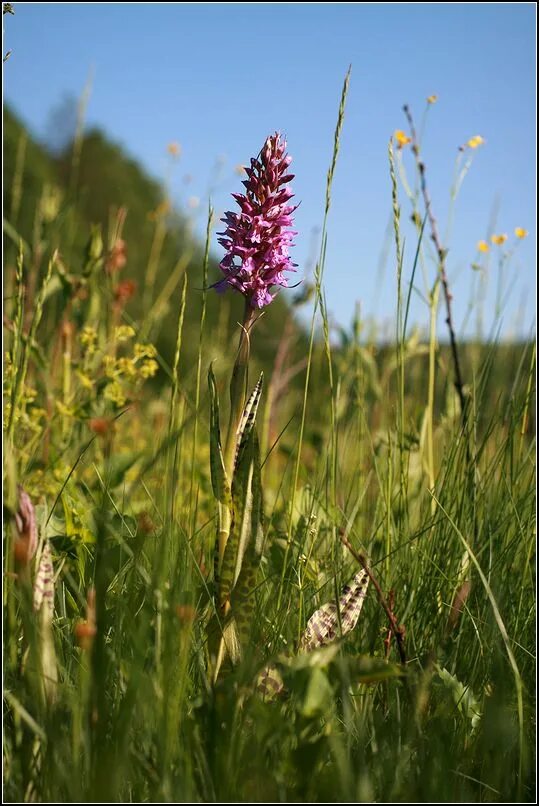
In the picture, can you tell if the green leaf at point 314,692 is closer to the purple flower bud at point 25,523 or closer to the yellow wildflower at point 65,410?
the purple flower bud at point 25,523

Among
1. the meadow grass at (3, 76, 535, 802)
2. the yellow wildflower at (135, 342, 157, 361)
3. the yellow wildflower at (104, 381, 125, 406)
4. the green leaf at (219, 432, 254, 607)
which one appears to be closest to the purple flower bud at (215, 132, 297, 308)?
the meadow grass at (3, 76, 535, 802)

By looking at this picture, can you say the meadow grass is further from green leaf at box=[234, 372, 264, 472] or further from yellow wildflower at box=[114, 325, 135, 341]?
yellow wildflower at box=[114, 325, 135, 341]

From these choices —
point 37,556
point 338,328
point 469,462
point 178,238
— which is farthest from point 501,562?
point 178,238

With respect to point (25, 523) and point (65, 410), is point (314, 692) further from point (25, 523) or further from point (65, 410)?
point (65, 410)

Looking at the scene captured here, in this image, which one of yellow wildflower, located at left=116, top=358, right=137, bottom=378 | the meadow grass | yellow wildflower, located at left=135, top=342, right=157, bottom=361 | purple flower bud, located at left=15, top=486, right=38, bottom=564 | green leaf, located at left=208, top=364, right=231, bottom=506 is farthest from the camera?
yellow wildflower, located at left=116, top=358, right=137, bottom=378

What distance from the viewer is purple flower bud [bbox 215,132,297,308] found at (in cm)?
122

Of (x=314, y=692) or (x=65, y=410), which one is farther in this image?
(x=65, y=410)

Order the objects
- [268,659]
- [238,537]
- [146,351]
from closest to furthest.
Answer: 1. [268,659]
2. [238,537]
3. [146,351]

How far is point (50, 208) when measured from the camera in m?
2.87

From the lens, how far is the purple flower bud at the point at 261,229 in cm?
122

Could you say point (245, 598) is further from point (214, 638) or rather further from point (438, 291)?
point (438, 291)

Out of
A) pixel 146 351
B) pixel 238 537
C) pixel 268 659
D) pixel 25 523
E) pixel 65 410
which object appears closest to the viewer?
pixel 268 659

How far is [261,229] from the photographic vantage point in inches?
48.4

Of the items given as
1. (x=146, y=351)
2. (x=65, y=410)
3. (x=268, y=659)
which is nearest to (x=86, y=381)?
(x=65, y=410)
